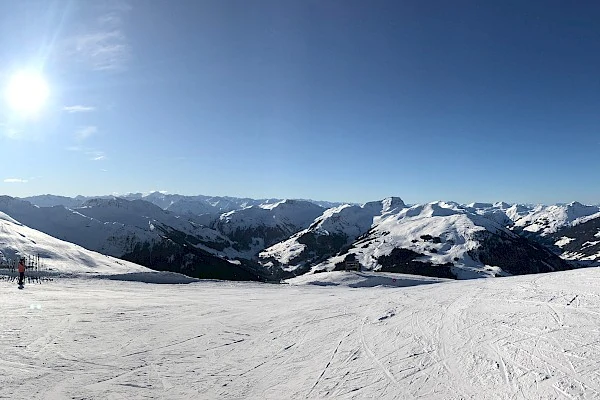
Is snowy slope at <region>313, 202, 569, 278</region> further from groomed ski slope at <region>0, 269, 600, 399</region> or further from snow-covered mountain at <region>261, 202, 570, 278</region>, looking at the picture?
groomed ski slope at <region>0, 269, 600, 399</region>

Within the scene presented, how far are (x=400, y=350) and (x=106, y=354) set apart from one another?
27.8 ft

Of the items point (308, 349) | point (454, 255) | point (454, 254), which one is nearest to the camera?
point (308, 349)

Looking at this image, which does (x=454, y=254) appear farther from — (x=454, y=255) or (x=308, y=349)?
(x=308, y=349)

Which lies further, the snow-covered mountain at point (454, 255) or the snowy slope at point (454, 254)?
the snowy slope at point (454, 254)

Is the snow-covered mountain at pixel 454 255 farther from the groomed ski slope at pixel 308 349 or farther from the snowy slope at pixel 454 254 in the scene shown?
the groomed ski slope at pixel 308 349

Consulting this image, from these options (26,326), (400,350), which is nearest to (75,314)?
(26,326)

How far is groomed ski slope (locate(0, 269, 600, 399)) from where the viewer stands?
8.33 m

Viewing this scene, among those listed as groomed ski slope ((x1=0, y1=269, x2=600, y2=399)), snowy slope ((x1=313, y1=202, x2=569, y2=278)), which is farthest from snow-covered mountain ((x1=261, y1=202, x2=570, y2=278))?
groomed ski slope ((x1=0, y1=269, x2=600, y2=399))

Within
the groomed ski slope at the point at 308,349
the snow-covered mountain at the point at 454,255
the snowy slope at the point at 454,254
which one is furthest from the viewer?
the snowy slope at the point at 454,254

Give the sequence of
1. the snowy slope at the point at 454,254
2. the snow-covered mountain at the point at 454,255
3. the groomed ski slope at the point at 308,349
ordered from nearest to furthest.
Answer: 1. the groomed ski slope at the point at 308,349
2. the snow-covered mountain at the point at 454,255
3. the snowy slope at the point at 454,254

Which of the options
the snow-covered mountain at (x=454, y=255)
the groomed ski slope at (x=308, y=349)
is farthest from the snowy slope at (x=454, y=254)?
the groomed ski slope at (x=308, y=349)

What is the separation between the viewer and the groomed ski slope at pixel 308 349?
833 cm

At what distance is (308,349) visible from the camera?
1128 centimetres

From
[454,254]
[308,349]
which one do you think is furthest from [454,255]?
[308,349]
